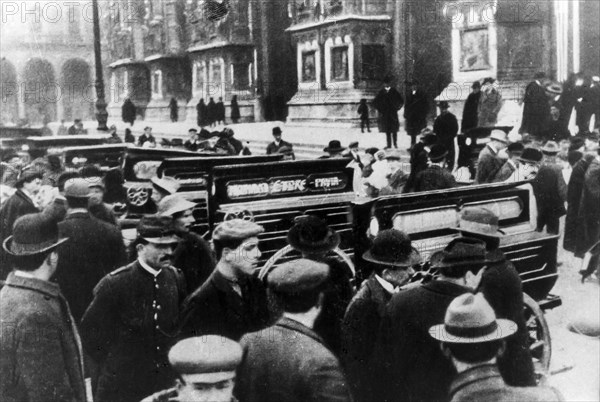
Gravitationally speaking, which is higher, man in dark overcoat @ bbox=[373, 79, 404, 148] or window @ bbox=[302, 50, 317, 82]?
window @ bbox=[302, 50, 317, 82]

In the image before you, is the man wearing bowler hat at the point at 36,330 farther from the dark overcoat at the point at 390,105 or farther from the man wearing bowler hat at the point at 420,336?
the dark overcoat at the point at 390,105

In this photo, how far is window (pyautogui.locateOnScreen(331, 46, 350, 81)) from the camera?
78.2 ft

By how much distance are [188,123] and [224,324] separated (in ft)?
103

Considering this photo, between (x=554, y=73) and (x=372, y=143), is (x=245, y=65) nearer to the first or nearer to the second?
(x=372, y=143)

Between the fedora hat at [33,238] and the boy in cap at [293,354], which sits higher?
the fedora hat at [33,238]

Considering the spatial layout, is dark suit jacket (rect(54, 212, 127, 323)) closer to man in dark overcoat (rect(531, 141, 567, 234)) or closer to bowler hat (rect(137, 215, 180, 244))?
bowler hat (rect(137, 215, 180, 244))

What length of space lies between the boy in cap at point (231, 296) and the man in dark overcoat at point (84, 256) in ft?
4.66

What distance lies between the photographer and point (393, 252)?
406 cm

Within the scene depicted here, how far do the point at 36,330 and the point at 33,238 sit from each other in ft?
1.78

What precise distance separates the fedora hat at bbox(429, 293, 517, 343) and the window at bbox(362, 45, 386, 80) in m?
20.7

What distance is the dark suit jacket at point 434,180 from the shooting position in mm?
7676

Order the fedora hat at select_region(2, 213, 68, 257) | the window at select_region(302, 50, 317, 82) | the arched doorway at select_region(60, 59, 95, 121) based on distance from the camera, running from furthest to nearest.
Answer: the arched doorway at select_region(60, 59, 95, 121) → the window at select_region(302, 50, 317, 82) → the fedora hat at select_region(2, 213, 68, 257)

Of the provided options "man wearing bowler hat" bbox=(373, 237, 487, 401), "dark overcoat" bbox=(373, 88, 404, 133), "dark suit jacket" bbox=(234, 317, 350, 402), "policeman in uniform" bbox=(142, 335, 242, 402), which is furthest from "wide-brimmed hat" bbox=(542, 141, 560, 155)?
"dark overcoat" bbox=(373, 88, 404, 133)

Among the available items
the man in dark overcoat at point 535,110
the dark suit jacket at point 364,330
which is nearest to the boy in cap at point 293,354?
the dark suit jacket at point 364,330
